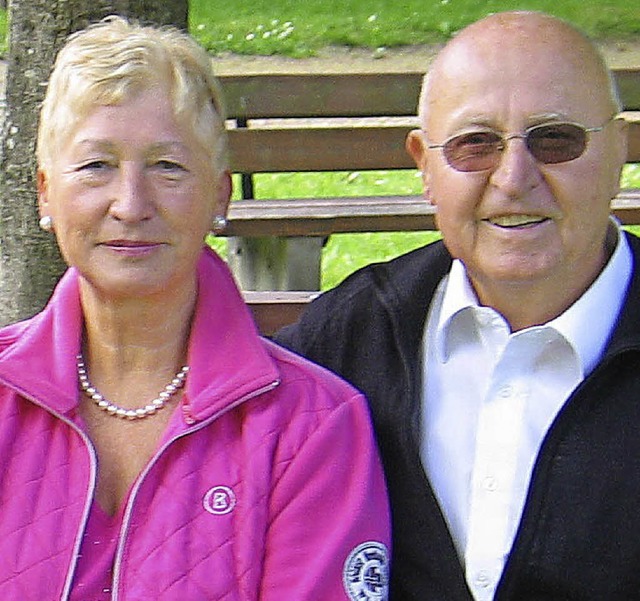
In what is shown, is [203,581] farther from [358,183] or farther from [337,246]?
[358,183]

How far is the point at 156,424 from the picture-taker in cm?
240

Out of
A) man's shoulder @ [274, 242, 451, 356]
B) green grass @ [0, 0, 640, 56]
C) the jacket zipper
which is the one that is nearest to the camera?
the jacket zipper

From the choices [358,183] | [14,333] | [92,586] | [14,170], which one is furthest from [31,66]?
[358,183]

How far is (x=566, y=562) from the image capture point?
7.65 ft

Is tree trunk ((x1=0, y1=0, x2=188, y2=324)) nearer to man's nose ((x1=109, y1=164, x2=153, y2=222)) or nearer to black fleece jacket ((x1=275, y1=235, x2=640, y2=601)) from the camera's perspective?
man's nose ((x1=109, y1=164, x2=153, y2=222))

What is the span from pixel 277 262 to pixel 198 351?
2823 mm

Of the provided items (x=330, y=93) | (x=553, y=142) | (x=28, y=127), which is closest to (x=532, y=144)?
(x=553, y=142)

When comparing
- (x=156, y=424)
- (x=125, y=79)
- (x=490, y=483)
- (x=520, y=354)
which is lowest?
(x=490, y=483)

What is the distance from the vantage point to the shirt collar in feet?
8.01

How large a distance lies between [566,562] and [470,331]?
0.52 m

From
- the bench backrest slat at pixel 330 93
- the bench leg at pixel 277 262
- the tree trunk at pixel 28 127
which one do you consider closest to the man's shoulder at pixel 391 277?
→ the tree trunk at pixel 28 127

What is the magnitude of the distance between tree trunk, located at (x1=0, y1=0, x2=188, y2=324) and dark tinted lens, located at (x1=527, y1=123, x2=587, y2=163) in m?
1.52

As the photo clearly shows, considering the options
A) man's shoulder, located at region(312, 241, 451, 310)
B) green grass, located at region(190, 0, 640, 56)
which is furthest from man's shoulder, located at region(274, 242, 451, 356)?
green grass, located at region(190, 0, 640, 56)

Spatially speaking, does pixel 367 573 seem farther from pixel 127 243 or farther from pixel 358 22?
pixel 358 22
